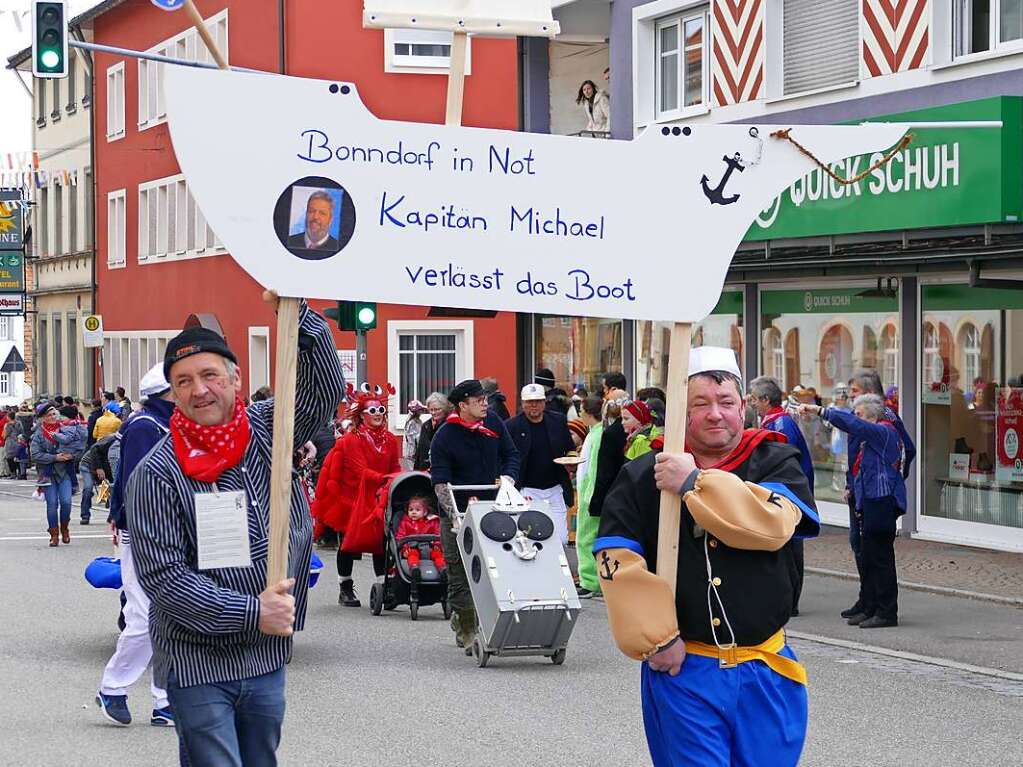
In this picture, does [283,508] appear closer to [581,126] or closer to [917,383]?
[917,383]

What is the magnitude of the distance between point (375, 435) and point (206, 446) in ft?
31.9

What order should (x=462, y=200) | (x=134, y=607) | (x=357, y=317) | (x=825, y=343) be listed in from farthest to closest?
(x=825, y=343), (x=357, y=317), (x=134, y=607), (x=462, y=200)

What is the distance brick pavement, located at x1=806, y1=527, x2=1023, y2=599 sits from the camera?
15.1 metres

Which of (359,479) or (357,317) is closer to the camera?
(359,479)

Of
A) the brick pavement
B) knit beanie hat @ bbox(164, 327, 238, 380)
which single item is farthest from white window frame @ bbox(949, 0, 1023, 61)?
knit beanie hat @ bbox(164, 327, 238, 380)

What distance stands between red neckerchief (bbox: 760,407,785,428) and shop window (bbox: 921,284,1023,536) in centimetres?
529

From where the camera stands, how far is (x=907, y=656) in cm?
1160

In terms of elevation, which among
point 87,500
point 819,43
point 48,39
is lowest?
point 87,500

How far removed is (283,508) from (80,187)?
4834 centimetres

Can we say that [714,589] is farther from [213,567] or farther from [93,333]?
[93,333]

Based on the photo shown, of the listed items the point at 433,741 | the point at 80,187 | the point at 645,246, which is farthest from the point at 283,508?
the point at 80,187

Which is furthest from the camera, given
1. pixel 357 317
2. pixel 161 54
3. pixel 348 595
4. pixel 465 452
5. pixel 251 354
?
pixel 161 54

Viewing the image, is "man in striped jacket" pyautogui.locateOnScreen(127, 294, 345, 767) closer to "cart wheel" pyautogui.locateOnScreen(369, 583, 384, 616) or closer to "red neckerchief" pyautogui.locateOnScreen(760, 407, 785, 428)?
"red neckerchief" pyautogui.locateOnScreen(760, 407, 785, 428)

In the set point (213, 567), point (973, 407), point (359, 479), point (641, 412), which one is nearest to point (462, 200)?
point (213, 567)
